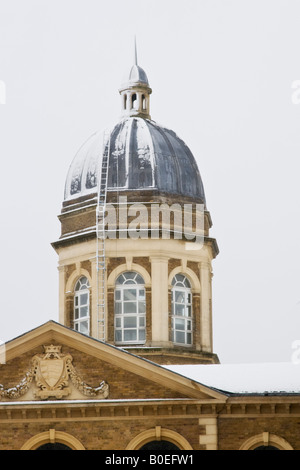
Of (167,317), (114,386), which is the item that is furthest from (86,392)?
(167,317)

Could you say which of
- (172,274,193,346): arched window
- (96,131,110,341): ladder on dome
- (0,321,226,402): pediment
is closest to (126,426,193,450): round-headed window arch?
(0,321,226,402): pediment

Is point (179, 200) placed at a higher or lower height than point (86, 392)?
higher

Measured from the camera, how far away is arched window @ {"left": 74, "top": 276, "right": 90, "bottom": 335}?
4491cm

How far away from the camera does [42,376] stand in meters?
37.8

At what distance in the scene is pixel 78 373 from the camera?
37.7m

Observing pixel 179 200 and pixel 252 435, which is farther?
pixel 179 200

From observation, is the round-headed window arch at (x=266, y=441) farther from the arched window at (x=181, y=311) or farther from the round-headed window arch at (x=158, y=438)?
the arched window at (x=181, y=311)

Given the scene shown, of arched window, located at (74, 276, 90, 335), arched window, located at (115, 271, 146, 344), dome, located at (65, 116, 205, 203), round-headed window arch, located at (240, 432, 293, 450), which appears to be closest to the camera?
round-headed window arch, located at (240, 432, 293, 450)

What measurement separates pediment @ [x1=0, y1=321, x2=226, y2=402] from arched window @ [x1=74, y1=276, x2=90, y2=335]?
21.9 ft

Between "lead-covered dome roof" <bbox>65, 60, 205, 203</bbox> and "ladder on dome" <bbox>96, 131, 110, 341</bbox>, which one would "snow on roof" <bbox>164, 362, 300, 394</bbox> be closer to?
"ladder on dome" <bbox>96, 131, 110, 341</bbox>

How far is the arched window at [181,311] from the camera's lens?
1754 inches

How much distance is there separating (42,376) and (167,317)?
7436 millimetres
